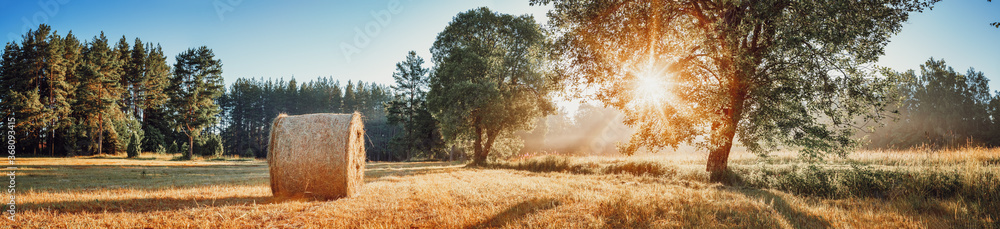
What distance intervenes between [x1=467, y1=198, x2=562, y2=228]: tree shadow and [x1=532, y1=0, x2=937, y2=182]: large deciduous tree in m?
5.34

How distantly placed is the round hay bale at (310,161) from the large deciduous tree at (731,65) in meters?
7.06

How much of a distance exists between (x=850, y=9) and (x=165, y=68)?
61418mm

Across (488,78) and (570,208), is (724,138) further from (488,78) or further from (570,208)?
(488,78)

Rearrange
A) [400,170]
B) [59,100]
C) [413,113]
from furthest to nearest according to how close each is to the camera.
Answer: [413,113] < [59,100] < [400,170]

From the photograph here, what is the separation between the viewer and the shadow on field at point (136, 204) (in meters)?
5.19

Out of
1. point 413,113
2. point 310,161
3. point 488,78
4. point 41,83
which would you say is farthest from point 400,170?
point 41,83

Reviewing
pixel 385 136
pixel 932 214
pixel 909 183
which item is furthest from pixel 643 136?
pixel 385 136

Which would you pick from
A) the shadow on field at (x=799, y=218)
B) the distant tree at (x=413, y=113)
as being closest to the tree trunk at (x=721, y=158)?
the shadow on field at (x=799, y=218)

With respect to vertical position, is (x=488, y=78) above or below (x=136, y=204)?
above

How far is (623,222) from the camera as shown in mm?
4383

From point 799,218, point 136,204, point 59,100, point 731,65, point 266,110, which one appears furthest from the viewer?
point 266,110

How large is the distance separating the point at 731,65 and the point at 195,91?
135 feet

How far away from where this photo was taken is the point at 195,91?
1346 inches

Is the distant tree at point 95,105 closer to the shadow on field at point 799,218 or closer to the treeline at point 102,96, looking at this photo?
the treeline at point 102,96
